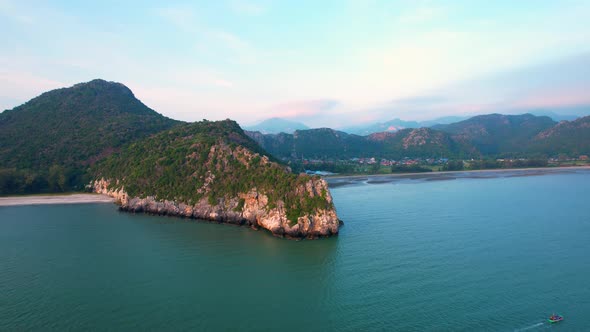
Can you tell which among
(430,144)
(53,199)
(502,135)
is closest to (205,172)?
(53,199)

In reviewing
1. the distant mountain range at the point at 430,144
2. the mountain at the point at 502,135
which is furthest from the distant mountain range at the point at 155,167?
the mountain at the point at 502,135

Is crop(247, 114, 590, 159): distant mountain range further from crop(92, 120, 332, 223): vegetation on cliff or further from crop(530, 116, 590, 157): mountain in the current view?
crop(92, 120, 332, 223): vegetation on cliff

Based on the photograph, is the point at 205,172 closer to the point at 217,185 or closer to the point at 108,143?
the point at 217,185

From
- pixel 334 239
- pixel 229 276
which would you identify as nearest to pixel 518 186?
pixel 334 239

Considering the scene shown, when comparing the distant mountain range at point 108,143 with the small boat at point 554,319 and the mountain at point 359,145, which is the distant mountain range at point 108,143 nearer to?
the mountain at point 359,145

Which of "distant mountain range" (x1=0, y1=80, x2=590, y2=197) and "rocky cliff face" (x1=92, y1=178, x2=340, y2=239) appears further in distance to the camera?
"distant mountain range" (x1=0, y1=80, x2=590, y2=197)

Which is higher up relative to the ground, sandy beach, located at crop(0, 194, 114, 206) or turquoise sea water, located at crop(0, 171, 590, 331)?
sandy beach, located at crop(0, 194, 114, 206)

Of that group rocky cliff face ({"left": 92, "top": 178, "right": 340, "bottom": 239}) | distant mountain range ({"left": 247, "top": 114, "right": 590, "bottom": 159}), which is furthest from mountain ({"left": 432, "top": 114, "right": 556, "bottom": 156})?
rocky cliff face ({"left": 92, "top": 178, "right": 340, "bottom": 239})
